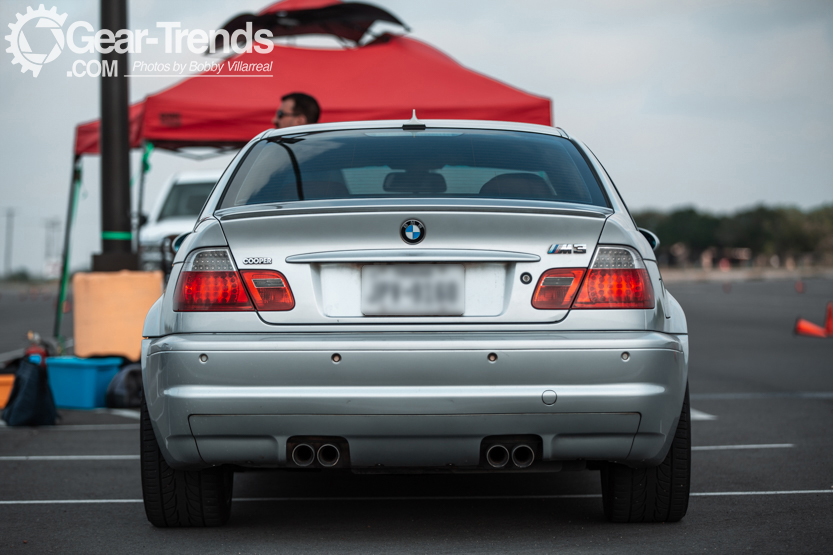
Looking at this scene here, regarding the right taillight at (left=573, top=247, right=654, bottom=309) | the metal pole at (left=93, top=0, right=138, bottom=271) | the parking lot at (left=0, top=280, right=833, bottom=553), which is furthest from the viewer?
the metal pole at (left=93, top=0, right=138, bottom=271)

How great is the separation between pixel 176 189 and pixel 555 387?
1119cm

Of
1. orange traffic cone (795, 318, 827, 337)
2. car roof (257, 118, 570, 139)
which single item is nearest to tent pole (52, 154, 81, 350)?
car roof (257, 118, 570, 139)

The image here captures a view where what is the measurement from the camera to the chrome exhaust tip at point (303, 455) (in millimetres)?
3111

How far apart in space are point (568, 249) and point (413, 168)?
91 cm

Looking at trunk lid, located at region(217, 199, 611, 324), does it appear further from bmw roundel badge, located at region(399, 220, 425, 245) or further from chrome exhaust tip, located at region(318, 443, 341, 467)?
chrome exhaust tip, located at region(318, 443, 341, 467)

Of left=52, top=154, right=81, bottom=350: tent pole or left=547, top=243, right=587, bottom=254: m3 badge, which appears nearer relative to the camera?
left=547, top=243, right=587, bottom=254: m3 badge

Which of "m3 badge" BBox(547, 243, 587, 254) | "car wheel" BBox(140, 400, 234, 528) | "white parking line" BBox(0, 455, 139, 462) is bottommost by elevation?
"white parking line" BBox(0, 455, 139, 462)

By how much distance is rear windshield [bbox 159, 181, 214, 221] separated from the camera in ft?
42.4

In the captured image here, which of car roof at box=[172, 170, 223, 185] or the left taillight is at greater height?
car roof at box=[172, 170, 223, 185]

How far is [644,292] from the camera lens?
312 cm

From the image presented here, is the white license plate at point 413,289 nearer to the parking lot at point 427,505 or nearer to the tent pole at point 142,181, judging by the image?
the parking lot at point 427,505

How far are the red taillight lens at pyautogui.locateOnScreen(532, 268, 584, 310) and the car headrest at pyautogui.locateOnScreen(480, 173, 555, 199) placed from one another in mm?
564

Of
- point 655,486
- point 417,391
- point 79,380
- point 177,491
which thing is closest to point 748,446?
point 655,486

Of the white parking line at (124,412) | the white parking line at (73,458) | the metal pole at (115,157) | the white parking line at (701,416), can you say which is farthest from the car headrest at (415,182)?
the metal pole at (115,157)
